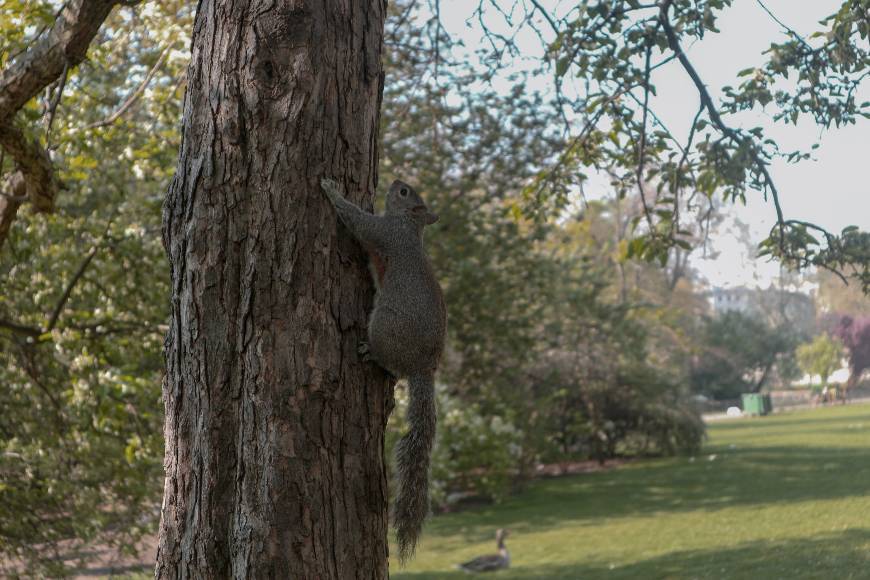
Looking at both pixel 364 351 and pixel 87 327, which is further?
pixel 87 327

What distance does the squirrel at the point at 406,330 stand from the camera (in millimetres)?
2777

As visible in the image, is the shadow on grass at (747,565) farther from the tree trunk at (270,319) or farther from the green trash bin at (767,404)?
the green trash bin at (767,404)

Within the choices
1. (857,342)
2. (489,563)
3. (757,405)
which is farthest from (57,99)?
(857,342)

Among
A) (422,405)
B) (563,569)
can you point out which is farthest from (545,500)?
(422,405)

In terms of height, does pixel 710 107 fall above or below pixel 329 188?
above

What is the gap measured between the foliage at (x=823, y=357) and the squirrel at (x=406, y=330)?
1746 inches

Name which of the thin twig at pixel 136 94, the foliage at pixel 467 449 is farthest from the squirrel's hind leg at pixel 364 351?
the foliage at pixel 467 449

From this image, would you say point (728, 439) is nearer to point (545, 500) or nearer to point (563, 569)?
point (545, 500)

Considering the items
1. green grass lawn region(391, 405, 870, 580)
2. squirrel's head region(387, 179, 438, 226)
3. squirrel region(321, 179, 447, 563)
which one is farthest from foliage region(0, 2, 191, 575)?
squirrel region(321, 179, 447, 563)

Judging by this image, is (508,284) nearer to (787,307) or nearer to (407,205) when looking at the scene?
(407,205)

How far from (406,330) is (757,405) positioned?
37.7 metres

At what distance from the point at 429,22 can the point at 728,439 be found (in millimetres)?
20180

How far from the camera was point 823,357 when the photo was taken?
43.9 metres

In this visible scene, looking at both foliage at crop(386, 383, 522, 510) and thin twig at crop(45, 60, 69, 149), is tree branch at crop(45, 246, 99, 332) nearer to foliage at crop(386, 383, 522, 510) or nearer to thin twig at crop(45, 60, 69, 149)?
thin twig at crop(45, 60, 69, 149)
